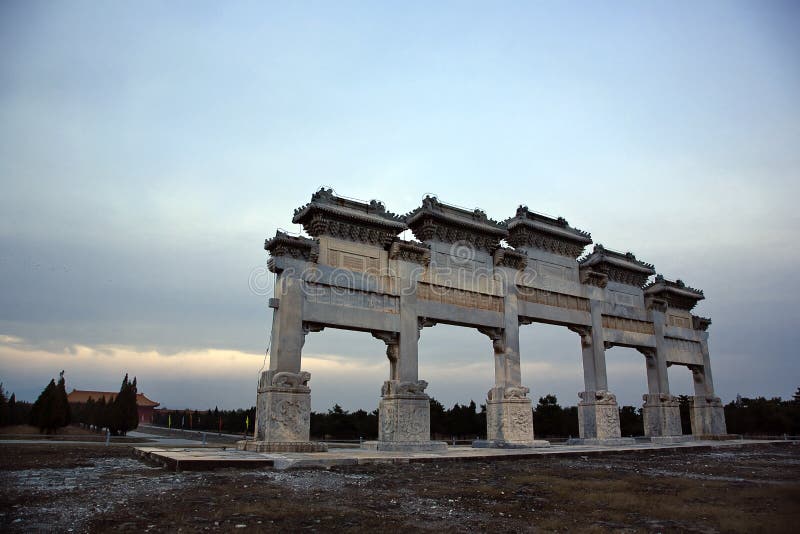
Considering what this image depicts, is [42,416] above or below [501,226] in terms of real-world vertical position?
below

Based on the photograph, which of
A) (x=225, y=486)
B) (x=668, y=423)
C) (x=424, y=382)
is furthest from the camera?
(x=668, y=423)

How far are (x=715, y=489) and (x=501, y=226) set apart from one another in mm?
12714

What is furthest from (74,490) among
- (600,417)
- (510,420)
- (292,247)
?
(600,417)

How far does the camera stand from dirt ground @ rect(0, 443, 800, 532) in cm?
571

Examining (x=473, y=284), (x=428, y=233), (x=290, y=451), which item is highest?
(x=428, y=233)

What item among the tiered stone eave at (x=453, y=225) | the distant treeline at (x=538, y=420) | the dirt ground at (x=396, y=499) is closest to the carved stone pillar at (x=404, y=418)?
the dirt ground at (x=396, y=499)

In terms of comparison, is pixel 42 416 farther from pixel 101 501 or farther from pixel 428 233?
pixel 101 501

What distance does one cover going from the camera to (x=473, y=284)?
19078mm

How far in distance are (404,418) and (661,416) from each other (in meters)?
13.4

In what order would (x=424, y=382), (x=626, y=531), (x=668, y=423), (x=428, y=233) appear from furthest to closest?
(x=668, y=423), (x=428, y=233), (x=424, y=382), (x=626, y=531)

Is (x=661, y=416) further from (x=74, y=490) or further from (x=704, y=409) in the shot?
(x=74, y=490)

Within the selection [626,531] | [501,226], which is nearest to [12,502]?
[626,531]

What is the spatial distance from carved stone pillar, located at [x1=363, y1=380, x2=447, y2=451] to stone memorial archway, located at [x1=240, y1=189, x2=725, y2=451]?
4cm

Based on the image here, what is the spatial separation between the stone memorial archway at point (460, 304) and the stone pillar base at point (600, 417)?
0.15ft
